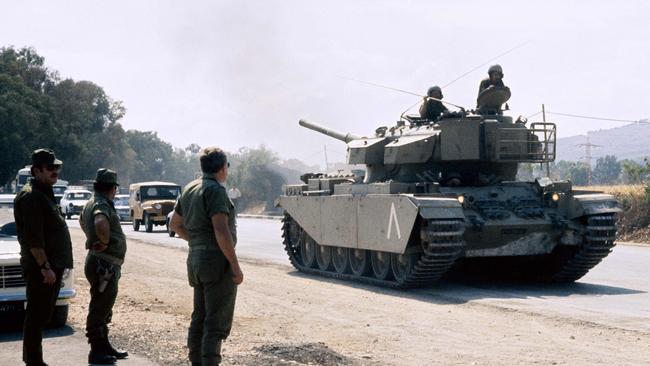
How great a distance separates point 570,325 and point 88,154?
215 ft

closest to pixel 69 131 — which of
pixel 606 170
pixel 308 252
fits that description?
pixel 606 170

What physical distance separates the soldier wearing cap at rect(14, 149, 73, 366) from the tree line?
47.3 metres

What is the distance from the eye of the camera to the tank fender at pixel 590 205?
15578 mm

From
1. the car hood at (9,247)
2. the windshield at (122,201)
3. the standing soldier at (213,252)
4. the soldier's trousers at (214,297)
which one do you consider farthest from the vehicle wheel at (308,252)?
the windshield at (122,201)

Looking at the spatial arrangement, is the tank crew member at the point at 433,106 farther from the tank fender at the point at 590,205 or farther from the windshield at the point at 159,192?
the windshield at the point at 159,192

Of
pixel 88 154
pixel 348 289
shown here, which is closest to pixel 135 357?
pixel 348 289

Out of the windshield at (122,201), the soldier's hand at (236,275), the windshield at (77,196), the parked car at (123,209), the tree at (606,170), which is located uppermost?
the tree at (606,170)

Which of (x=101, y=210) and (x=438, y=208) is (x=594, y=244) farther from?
(x=101, y=210)

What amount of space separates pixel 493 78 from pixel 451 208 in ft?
11.5

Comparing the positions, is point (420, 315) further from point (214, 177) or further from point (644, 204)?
point (644, 204)

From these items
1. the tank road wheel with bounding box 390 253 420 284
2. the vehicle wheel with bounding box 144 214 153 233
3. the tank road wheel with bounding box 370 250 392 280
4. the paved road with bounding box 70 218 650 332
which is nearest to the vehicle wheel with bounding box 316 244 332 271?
the paved road with bounding box 70 218 650 332

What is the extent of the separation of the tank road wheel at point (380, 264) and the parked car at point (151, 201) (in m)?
17.6

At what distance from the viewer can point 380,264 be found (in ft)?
54.7

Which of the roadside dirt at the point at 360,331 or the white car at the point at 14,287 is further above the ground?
the white car at the point at 14,287
